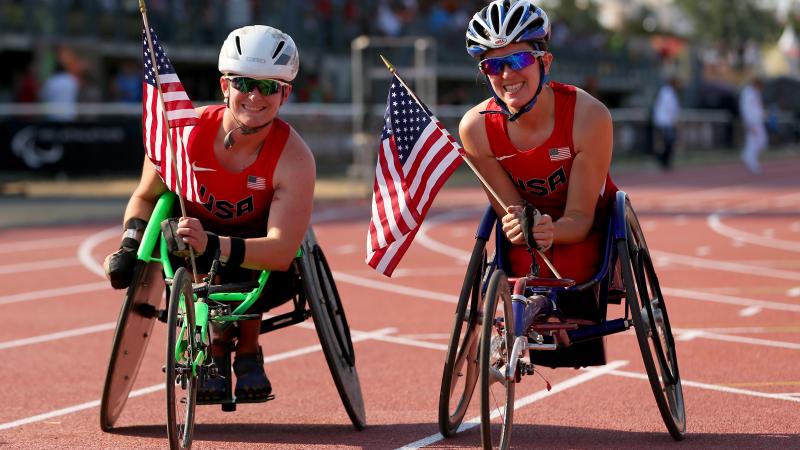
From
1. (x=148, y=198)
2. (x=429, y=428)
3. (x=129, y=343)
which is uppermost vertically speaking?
(x=148, y=198)

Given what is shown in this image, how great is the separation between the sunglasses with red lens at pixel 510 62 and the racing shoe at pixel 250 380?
1672 millimetres

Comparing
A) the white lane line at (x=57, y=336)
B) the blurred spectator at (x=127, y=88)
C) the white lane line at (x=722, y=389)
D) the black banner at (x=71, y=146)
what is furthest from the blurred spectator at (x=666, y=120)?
the white lane line at (x=722, y=389)

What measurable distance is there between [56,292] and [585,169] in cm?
772

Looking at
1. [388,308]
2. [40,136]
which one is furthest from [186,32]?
[388,308]

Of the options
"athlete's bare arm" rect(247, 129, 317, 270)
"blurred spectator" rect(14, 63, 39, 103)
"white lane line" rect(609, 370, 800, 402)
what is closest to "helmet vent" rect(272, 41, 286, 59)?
"athlete's bare arm" rect(247, 129, 317, 270)

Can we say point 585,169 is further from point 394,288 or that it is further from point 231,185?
point 394,288

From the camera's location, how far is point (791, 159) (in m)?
40.5

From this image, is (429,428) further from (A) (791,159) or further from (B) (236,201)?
(A) (791,159)

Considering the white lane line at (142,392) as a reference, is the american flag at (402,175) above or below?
above

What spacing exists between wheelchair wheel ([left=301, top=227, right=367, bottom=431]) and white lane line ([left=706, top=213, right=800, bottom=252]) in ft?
32.6

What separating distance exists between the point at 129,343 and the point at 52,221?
13842mm

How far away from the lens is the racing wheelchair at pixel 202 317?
655 cm

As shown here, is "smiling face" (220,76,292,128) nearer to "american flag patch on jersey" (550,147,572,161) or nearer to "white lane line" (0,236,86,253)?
"american flag patch on jersey" (550,147,572,161)

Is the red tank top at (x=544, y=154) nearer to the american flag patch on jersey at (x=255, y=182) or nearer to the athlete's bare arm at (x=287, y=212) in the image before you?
the athlete's bare arm at (x=287, y=212)
